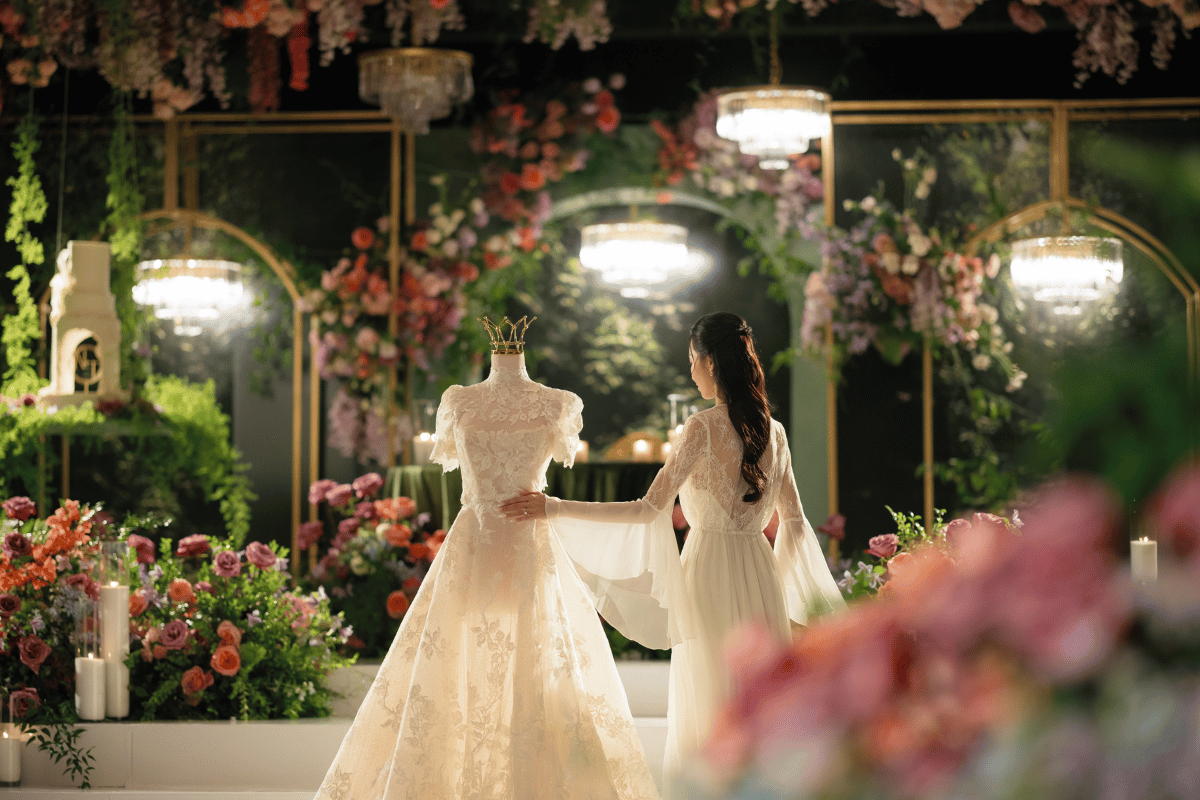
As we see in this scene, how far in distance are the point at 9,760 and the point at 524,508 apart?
1.85 m

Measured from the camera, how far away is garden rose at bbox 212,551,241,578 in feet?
12.6

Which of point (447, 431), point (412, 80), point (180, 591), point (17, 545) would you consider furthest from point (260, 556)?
point (412, 80)

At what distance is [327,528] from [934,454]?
3238 mm

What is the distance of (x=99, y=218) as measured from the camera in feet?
20.1

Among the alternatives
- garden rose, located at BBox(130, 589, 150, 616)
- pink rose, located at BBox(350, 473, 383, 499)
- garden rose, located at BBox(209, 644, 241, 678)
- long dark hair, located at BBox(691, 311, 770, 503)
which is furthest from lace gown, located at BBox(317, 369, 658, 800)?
pink rose, located at BBox(350, 473, 383, 499)

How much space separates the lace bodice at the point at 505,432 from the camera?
310 centimetres

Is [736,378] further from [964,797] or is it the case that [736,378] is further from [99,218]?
[99,218]

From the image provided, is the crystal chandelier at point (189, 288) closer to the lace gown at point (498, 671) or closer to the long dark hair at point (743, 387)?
the lace gown at point (498, 671)

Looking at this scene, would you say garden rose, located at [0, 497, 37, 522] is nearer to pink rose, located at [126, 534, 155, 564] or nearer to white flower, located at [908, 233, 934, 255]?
pink rose, located at [126, 534, 155, 564]

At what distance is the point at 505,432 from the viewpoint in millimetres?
3104

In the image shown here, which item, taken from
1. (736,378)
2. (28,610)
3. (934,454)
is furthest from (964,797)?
(934,454)

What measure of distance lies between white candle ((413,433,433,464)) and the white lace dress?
2.59 metres

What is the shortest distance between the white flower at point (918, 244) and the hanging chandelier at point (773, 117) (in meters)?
0.75

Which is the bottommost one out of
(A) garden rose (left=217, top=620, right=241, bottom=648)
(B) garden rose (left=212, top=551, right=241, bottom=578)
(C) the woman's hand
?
(A) garden rose (left=217, top=620, right=241, bottom=648)
